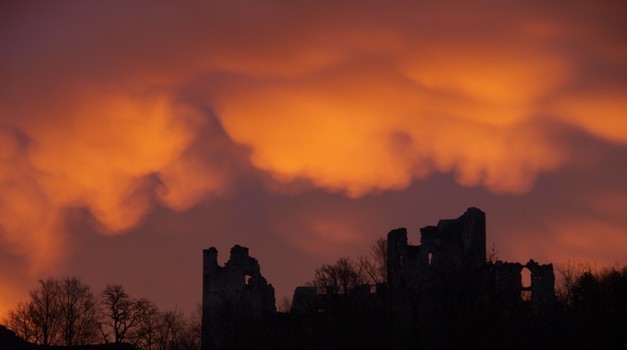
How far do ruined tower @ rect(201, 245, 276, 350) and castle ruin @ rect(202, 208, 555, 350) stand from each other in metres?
0.11

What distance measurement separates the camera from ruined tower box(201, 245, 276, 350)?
74706 mm

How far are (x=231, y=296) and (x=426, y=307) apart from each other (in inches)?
500

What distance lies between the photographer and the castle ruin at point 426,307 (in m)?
65.2

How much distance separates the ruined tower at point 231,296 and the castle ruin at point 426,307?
106 mm

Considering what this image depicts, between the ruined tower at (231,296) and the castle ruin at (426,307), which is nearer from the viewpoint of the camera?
the castle ruin at (426,307)

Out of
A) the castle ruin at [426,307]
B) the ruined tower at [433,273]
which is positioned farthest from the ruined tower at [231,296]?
the ruined tower at [433,273]

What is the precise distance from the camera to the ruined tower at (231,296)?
74.7m

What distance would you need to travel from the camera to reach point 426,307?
67.8 meters

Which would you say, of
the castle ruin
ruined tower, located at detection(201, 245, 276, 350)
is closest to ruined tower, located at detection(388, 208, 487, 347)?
the castle ruin

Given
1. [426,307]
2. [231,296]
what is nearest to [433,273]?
[426,307]

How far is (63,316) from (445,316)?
104ft

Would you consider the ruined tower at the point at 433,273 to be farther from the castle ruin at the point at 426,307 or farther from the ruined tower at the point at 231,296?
the ruined tower at the point at 231,296

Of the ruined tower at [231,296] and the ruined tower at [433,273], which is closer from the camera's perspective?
the ruined tower at [433,273]

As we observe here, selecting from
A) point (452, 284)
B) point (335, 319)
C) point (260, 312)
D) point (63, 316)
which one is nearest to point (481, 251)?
point (452, 284)
